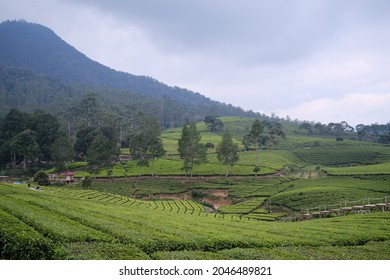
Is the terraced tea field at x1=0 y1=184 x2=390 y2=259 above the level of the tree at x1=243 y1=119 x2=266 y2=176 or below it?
below

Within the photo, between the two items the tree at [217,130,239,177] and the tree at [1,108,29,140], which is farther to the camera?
the tree at [1,108,29,140]

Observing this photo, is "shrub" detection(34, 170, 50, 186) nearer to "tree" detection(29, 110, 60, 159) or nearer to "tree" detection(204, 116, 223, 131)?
"tree" detection(29, 110, 60, 159)

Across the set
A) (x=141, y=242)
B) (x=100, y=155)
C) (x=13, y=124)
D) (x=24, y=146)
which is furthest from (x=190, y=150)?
(x=141, y=242)

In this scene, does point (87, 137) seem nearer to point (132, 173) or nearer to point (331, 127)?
point (132, 173)

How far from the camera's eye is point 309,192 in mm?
53094

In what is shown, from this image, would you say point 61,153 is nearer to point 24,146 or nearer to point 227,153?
point 24,146

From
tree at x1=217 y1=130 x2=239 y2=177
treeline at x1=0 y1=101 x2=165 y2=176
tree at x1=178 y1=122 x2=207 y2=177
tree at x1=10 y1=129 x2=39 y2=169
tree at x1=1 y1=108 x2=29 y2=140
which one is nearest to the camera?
treeline at x1=0 y1=101 x2=165 y2=176

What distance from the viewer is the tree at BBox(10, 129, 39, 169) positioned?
244 ft

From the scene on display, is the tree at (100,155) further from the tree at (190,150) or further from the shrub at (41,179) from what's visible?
the tree at (190,150)

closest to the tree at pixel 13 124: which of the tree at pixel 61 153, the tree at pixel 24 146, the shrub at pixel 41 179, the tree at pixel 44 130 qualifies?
the tree at pixel 44 130

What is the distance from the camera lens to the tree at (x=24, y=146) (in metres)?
74.3

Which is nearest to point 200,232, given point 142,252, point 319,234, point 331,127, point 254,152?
point 142,252

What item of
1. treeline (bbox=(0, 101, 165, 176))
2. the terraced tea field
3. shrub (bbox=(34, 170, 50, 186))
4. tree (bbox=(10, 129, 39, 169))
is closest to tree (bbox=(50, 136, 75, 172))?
treeline (bbox=(0, 101, 165, 176))

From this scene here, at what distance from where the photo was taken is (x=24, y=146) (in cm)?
7494
